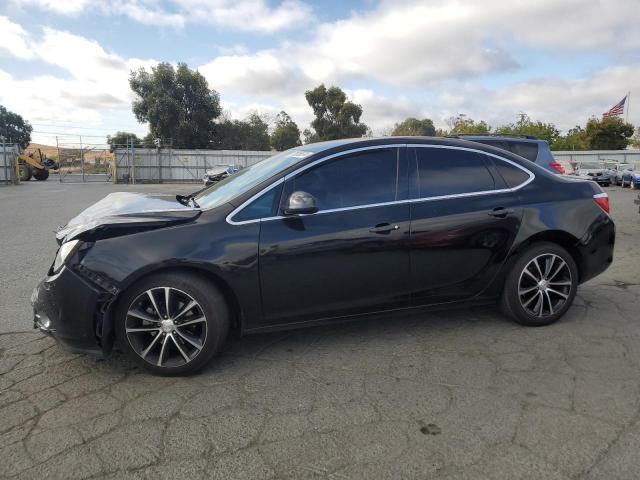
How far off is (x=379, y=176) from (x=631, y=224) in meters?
9.24

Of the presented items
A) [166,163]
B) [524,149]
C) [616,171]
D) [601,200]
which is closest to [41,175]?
[166,163]

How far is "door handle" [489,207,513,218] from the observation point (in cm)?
389

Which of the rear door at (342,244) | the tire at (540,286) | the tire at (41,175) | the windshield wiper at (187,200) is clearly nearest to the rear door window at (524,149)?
the tire at (540,286)

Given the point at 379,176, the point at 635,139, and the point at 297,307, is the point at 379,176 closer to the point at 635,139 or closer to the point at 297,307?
the point at 297,307

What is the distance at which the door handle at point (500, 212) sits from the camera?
153 inches

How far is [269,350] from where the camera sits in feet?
→ 12.0

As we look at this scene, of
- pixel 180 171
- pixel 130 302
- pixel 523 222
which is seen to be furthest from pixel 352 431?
pixel 180 171

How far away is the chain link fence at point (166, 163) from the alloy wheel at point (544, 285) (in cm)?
2784

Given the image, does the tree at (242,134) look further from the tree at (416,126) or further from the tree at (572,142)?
the tree at (572,142)

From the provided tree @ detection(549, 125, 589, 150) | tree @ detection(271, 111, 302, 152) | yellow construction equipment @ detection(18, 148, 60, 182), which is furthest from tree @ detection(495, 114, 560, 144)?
yellow construction equipment @ detection(18, 148, 60, 182)

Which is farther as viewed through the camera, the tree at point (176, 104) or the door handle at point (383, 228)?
the tree at point (176, 104)

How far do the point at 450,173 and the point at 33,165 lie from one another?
33796mm

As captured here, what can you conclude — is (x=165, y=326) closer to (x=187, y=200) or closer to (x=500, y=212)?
(x=187, y=200)

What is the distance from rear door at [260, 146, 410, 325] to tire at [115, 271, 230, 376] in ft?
1.30
